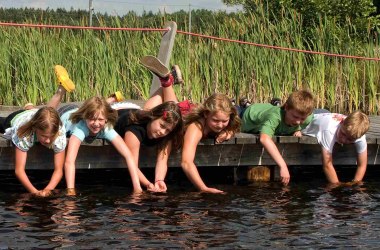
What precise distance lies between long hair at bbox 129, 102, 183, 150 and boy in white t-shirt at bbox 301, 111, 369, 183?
1482 mm

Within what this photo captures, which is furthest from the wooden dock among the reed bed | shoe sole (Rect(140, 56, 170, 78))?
the reed bed

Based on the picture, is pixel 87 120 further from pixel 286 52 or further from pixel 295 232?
pixel 286 52

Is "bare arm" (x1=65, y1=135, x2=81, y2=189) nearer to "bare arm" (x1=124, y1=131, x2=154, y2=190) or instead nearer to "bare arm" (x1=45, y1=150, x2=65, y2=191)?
"bare arm" (x1=45, y1=150, x2=65, y2=191)

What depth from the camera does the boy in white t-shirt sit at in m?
9.06

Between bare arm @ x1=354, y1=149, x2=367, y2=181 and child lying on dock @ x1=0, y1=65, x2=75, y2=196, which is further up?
child lying on dock @ x1=0, y1=65, x2=75, y2=196

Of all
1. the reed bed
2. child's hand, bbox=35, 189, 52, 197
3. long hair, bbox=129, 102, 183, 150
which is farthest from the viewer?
the reed bed

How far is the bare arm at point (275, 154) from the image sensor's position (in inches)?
355

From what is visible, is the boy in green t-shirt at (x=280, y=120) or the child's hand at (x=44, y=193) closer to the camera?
the child's hand at (x=44, y=193)

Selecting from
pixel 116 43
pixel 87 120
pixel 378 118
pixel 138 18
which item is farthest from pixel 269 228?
pixel 138 18

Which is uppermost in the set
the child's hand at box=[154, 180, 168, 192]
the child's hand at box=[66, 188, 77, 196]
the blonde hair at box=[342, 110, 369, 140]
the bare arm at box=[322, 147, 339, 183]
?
the blonde hair at box=[342, 110, 369, 140]

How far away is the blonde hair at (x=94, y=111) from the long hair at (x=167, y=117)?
25 centimetres

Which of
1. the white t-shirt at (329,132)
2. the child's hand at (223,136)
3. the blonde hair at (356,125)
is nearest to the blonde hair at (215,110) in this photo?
the child's hand at (223,136)

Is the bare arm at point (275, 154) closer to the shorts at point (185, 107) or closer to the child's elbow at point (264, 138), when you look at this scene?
the child's elbow at point (264, 138)

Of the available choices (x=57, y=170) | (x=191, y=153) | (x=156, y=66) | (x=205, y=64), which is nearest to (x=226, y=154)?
(x=191, y=153)
